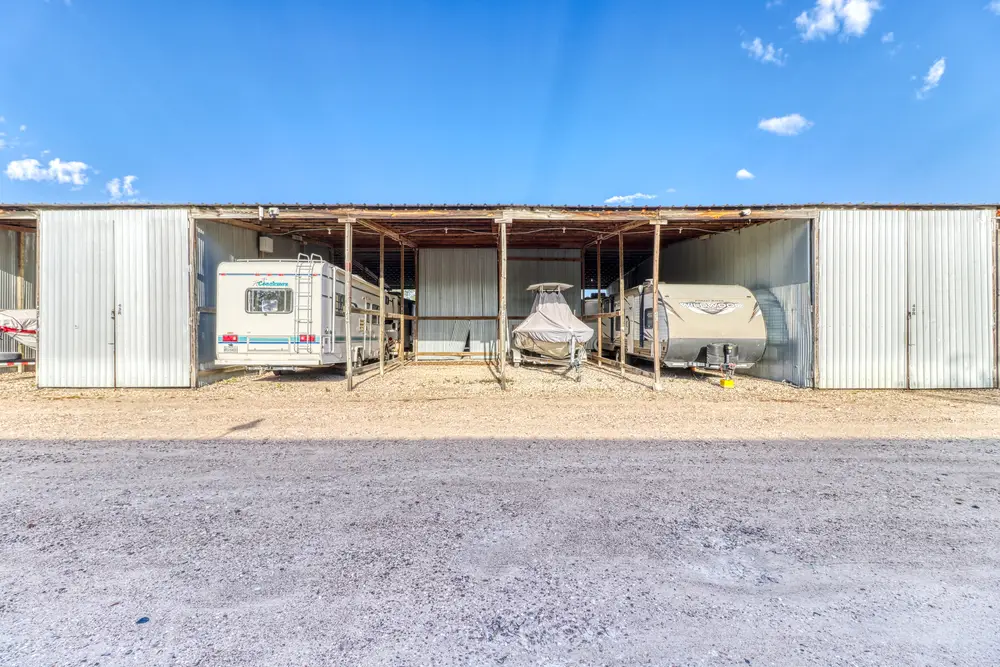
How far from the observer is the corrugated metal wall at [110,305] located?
9555mm

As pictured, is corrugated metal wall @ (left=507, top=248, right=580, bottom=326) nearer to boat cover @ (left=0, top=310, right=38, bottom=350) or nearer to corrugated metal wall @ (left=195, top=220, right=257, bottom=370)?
corrugated metal wall @ (left=195, top=220, right=257, bottom=370)

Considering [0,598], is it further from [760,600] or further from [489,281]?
[489,281]

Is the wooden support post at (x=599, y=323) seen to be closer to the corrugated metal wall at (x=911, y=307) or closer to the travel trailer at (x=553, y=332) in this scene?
the travel trailer at (x=553, y=332)

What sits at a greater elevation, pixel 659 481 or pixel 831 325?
pixel 831 325

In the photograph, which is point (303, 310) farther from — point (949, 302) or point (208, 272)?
point (949, 302)

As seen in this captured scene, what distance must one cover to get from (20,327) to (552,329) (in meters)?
12.5

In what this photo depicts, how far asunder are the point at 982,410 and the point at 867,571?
7208 millimetres

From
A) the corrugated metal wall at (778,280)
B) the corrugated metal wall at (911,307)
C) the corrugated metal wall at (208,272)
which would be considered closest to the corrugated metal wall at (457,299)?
the corrugated metal wall at (208,272)

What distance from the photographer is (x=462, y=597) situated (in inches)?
92.4

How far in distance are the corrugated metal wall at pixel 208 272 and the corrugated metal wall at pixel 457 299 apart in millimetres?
6574

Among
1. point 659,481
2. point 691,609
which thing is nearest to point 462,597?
point 691,609

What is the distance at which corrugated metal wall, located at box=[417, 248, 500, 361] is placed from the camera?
53.4 ft

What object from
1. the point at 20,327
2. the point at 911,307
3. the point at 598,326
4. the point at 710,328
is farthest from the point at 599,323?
the point at 20,327

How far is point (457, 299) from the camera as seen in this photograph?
16.3 meters
